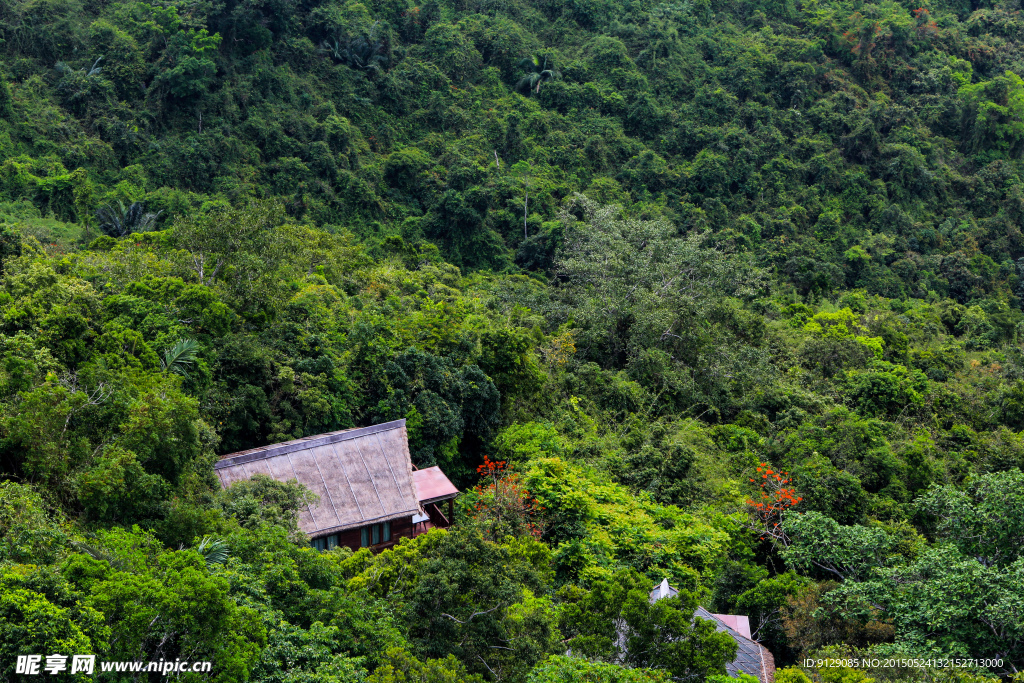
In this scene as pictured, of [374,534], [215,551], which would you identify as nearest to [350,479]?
[374,534]

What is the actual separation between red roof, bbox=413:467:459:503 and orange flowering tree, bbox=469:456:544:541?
1.80 ft

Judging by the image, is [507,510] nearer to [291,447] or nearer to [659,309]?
[291,447]

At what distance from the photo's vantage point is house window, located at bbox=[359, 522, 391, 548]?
16.5 meters

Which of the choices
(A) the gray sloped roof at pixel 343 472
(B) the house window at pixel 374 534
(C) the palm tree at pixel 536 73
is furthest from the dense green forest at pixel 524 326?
(B) the house window at pixel 374 534

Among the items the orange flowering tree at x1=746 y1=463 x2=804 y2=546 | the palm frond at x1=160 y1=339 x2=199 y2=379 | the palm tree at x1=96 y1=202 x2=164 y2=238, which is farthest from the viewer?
the palm tree at x1=96 y1=202 x2=164 y2=238

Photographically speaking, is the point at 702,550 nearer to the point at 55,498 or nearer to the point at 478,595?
the point at 478,595

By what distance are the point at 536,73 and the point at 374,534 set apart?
3244cm

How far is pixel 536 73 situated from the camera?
1734 inches

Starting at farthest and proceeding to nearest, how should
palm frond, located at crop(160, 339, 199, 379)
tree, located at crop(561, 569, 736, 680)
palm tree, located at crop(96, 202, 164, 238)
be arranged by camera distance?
palm tree, located at crop(96, 202, 164, 238) < palm frond, located at crop(160, 339, 199, 379) < tree, located at crop(561, 569, 736, 680)

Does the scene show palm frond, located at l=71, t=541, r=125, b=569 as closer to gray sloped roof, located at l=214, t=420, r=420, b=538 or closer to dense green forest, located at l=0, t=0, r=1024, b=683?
dense green forest, located at l=0, t=0, r=1024, b=683

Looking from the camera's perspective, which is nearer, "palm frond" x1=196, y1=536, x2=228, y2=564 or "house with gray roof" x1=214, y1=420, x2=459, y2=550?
"palm frond" x1=196, y1=536, x2=228, y2=564

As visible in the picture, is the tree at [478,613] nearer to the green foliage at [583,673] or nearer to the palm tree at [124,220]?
the green foliage at [583,673]

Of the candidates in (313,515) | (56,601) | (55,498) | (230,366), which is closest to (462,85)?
(230,366)

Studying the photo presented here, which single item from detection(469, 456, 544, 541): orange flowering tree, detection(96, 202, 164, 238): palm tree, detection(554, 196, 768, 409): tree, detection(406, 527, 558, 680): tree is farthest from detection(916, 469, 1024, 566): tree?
detection(96, 202, 164, 238): palm tree
